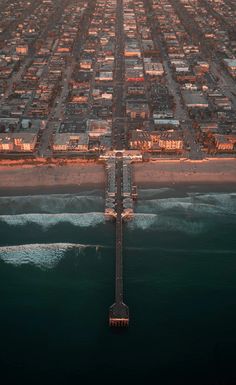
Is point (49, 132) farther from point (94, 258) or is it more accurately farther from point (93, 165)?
point (94, 258)

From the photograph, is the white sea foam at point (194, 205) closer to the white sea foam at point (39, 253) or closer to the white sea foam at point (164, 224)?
the white sea foam at point (164, 224)

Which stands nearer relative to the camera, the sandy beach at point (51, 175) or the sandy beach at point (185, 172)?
the sandy beach at point (51, 175)

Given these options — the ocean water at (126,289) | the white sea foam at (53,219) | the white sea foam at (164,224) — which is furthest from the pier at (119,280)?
the white sea foam at (53,219)

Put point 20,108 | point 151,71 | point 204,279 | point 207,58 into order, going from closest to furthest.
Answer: point 204,279 → point 20,108 → point 151,71 → point 207,58

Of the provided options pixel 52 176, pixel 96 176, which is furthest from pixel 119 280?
pixel 52 176

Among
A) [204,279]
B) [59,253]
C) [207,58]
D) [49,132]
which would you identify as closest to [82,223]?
[59,253]

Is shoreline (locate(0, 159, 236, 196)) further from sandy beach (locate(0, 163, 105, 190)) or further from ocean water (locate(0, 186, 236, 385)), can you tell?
ocean water (locate(0, 186, 236, 385))
